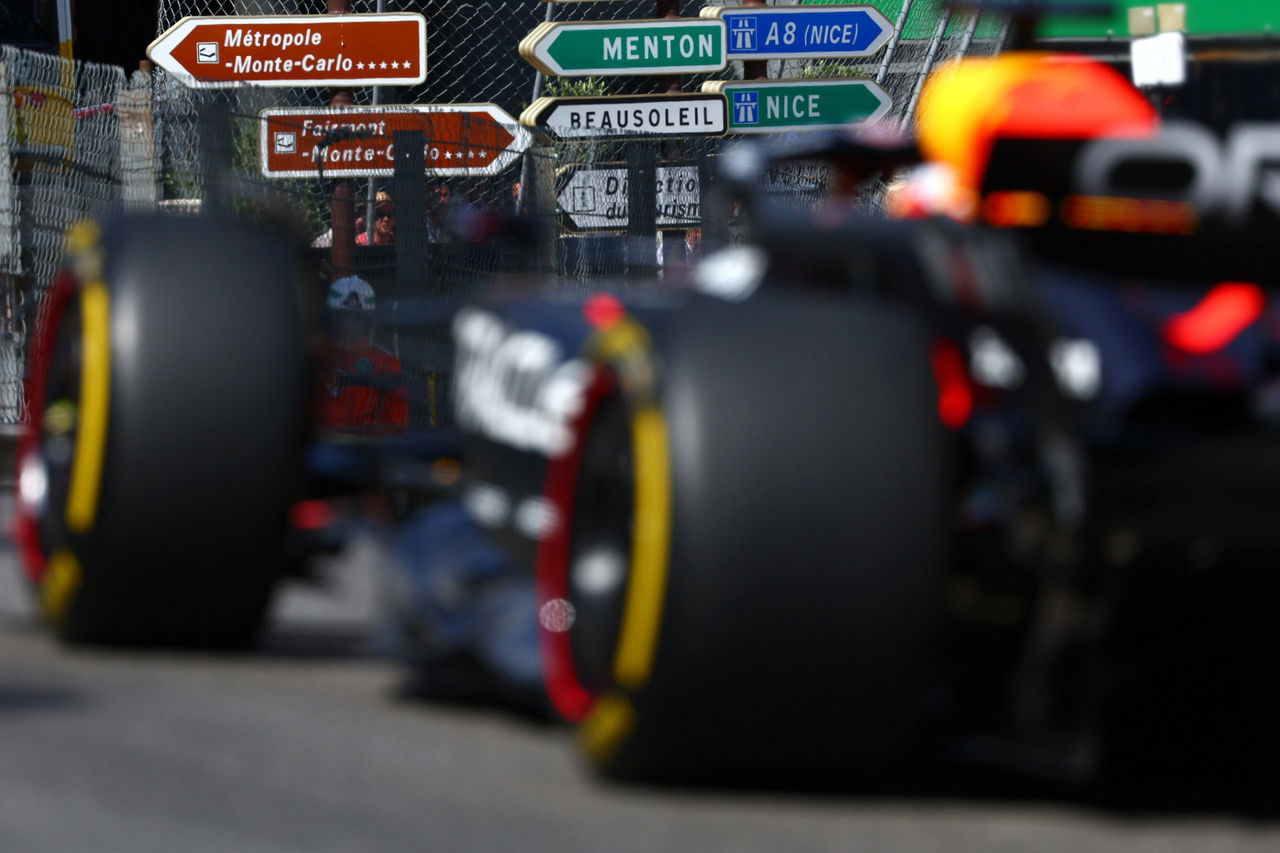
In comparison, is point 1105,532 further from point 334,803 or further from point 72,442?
point 72,442

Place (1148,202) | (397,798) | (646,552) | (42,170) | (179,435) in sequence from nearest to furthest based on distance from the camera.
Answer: (646,552)
(397,798)
(1148,202)
(179,435)
(42,170)

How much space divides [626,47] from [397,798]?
1141 cm

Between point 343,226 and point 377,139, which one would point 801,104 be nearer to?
point 377,139

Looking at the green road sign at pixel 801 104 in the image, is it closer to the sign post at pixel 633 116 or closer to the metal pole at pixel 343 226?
the sign post at pixel 633 116

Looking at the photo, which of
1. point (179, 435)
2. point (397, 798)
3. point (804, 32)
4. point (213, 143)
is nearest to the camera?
point (397, 798)

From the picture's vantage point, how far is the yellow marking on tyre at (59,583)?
13.3ft

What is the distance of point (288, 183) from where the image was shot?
1232cm

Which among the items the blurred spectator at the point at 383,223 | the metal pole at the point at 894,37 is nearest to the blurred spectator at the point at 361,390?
the blurred spectator at the point at 383,223

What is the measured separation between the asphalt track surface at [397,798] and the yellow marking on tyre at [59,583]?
0.72 ft

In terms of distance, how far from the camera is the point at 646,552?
295 centimetres

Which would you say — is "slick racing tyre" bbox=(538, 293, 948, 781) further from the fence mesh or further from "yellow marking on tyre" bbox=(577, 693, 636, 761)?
the fence mesh

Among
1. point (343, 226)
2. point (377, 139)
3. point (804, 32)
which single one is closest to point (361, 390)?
point (343, 226)

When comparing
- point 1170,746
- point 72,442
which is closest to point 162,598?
point 72,442

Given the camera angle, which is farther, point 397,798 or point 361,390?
point 361,390
